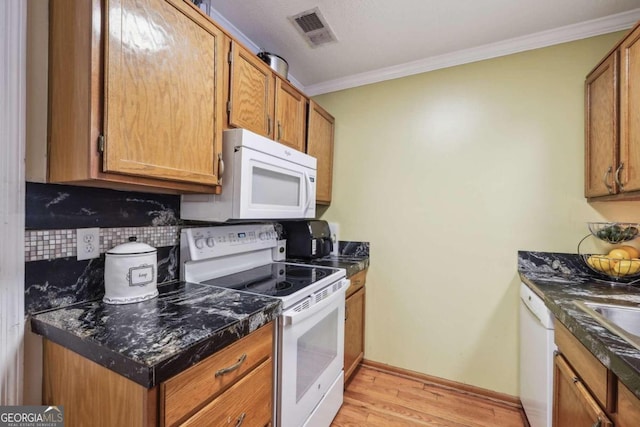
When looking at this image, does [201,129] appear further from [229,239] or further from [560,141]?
[560,141]

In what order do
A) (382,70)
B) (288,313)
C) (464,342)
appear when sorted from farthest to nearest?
(382,70) → (464,342) → (288,313)

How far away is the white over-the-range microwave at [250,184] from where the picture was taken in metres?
1.32

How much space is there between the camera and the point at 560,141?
1789 millimetres

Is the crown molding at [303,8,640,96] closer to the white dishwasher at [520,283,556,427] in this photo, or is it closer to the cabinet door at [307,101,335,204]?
the cabinet door at [307,101,335,204]

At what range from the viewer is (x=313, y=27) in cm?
174

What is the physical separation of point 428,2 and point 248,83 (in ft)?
3.53

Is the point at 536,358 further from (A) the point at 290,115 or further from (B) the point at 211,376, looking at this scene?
(A) the point at 290,115

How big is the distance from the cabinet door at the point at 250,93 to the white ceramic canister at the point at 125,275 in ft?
2.36

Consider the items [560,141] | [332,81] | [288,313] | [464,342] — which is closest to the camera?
[288,313]

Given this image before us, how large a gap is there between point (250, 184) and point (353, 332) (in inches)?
55.8

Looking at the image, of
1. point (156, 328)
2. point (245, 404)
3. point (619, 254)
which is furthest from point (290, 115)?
point (619, 254)

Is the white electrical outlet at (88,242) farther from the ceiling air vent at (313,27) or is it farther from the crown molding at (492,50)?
the crown molding at (492,50)

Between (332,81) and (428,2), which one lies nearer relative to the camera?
(428,2)

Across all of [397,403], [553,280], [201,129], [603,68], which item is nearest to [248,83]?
[201,129]
